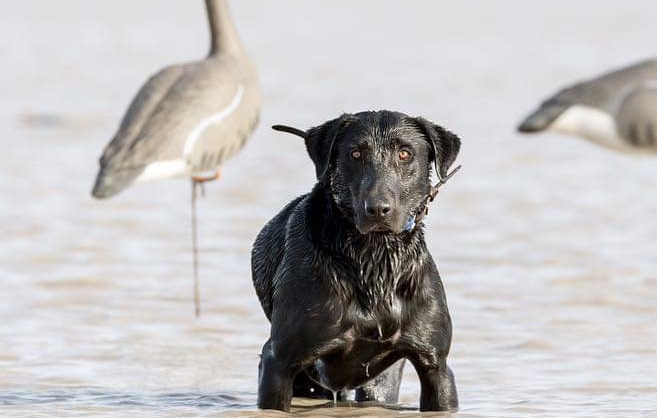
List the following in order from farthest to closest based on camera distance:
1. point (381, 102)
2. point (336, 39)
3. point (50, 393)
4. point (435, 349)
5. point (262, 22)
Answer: point (262, 22) → point (336, 39) → point (381, 102) → point (50, 393) → point (435, 349)

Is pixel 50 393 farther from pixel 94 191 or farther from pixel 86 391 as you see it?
pixel 94 191

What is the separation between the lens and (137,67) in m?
22.3

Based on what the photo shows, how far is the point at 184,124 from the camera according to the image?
9.93 meters

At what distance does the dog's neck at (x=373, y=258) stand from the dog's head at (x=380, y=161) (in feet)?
0.30

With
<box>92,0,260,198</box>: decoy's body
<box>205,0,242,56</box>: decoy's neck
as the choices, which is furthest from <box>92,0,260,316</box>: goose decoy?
<box>205,0,242,56</box>: decoy's neck

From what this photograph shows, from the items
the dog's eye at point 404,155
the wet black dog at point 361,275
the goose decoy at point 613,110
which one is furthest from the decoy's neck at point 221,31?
the dog's eye at point 404,155

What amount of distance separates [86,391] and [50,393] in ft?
0.51

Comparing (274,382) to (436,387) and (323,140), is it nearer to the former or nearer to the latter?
(436,387)

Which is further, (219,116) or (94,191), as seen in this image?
(219,116)

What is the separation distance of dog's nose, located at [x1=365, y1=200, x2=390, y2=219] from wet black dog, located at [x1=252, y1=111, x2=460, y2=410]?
7cm

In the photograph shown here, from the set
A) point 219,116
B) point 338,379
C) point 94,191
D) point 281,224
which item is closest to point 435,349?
point 338,379

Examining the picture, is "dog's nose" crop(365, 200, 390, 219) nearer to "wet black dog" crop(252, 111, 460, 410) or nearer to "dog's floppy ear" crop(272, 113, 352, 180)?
"wet black dog" crop(252, 111, 460, 410)

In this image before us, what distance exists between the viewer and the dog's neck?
5.83 metres

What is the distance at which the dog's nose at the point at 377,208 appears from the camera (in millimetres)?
5555
